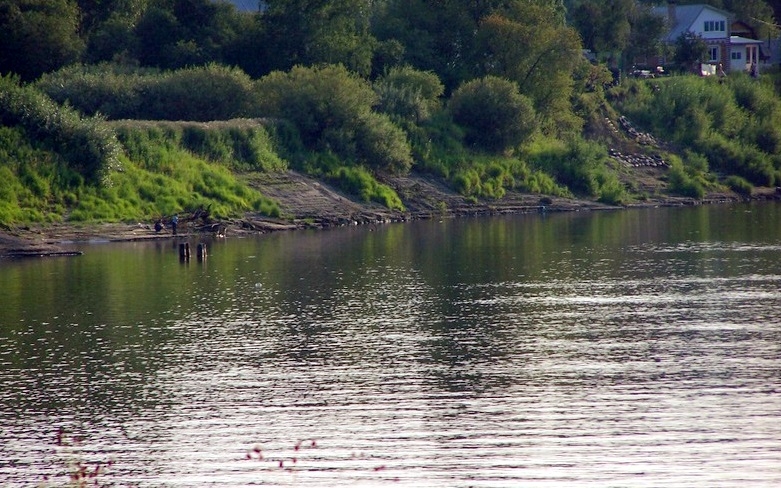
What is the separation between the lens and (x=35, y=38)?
323 feet

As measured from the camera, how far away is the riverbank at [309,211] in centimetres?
7331

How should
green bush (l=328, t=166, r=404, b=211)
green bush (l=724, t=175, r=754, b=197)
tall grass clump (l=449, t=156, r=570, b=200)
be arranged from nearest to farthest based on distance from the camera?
green bush (l=328, t=166, r=404, b=211) < tall grass clump (l=449, t=156, r=570, b=200) < green bush (l=724, t=175, r=754, b=197)

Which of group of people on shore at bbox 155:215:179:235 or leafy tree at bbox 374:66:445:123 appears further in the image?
leafy tree at bbox 374:66:445:123

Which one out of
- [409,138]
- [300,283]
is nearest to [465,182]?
[409,138]

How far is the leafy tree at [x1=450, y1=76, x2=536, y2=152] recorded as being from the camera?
104m

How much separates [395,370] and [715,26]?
124 meters

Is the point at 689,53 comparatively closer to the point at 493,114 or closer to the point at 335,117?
the point at 493,114

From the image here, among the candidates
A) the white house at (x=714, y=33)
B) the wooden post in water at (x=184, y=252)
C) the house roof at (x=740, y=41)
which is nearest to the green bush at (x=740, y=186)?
the white house at (x=714, y=33)

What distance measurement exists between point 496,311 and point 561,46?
65.2m

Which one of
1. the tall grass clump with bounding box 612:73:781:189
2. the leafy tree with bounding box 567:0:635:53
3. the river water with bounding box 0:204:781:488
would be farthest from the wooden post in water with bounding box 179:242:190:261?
the leafy tree with bounding box 567:0:635:53

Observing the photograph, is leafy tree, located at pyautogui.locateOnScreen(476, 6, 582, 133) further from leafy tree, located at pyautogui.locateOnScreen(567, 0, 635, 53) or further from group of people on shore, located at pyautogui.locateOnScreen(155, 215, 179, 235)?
group of people on shore, located at pyautogui.locateOnScreen(155, 215, 179, 235)

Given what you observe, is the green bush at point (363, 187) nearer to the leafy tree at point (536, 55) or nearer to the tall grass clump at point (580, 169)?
the tall grass clump at point (580, 169)

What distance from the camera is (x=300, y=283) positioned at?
184 feet

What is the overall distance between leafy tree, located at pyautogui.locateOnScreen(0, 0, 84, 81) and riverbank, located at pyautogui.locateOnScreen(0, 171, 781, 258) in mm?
22726
